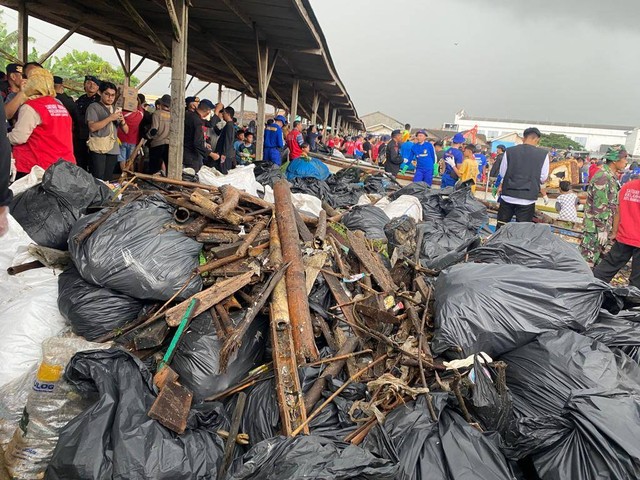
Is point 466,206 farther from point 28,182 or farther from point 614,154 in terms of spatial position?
point 28,182

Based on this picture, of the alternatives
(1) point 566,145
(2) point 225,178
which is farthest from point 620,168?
(1) point 566,145

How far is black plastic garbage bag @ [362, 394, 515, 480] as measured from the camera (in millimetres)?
1710

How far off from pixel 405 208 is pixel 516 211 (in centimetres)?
154

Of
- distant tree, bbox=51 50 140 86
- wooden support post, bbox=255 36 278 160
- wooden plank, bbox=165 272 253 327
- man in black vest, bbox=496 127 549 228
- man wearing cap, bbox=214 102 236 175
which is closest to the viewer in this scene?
wooden plank, bbox=165 272 253 327

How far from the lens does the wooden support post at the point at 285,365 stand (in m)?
2.04

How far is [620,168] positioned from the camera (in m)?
5.59

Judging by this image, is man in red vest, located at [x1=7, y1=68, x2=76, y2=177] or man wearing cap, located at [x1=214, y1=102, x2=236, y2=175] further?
man wearing cap, located at [x1=214, y1=102, x2=236, y2=175]

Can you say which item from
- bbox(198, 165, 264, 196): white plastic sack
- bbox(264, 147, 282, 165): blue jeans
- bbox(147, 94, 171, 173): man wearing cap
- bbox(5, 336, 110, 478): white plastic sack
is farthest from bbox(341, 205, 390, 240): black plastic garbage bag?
bbox(264, 147, 282, 165): blue jeans

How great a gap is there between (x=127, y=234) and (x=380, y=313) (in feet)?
5.54

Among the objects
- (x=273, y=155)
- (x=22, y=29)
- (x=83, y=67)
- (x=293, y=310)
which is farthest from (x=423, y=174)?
(x=83, y=67)

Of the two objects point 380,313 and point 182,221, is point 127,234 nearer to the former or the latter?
point 182,221

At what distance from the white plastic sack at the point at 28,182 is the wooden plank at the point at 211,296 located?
5.46ft

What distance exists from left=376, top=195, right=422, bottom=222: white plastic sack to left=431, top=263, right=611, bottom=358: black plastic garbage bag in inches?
107

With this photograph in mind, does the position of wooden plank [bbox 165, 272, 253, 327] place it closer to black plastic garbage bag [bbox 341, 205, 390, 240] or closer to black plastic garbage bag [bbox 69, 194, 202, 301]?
black plastic garbage bag [bbox 69, 194, 202, 301]
